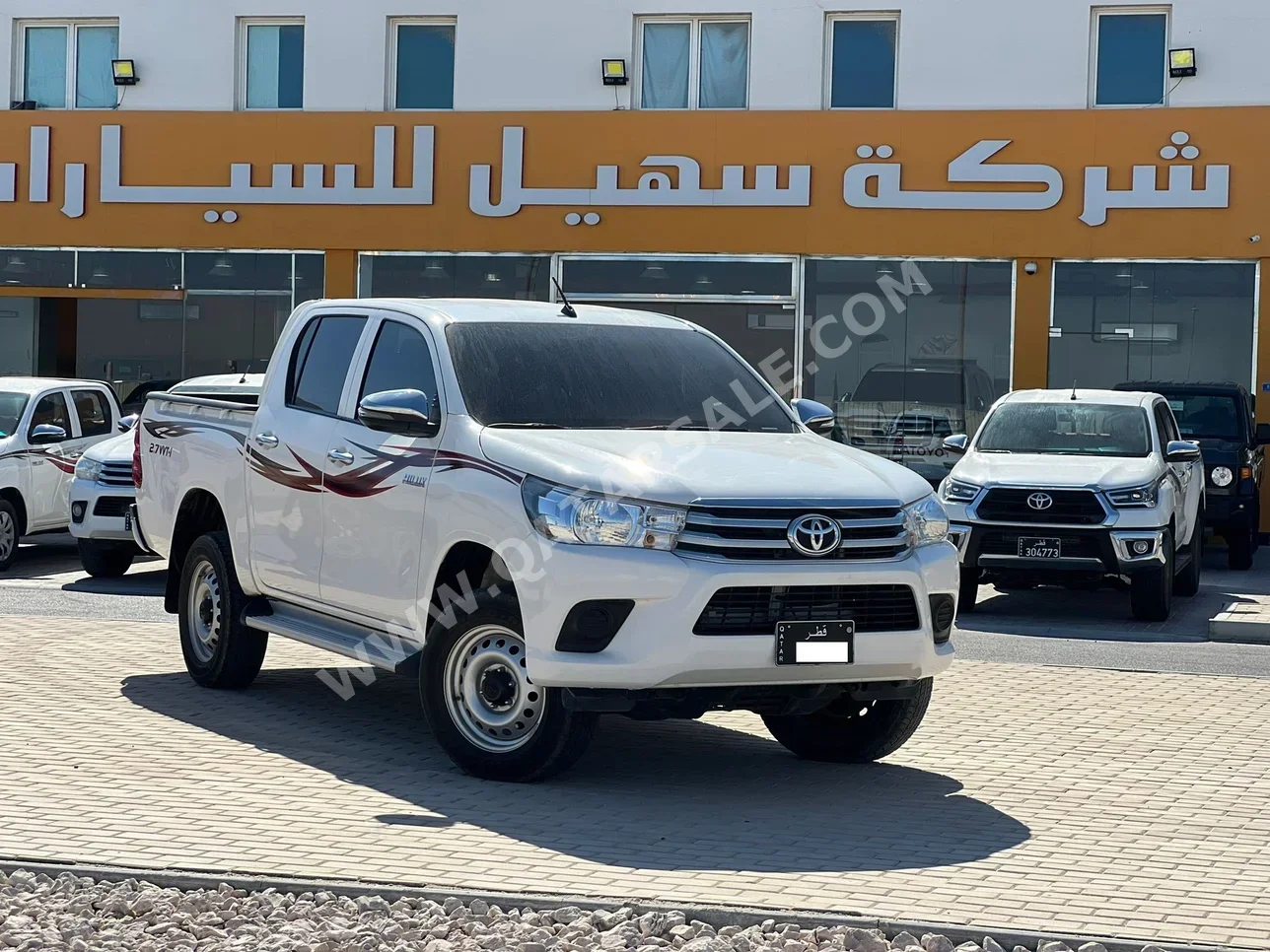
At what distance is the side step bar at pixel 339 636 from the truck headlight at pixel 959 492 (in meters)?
6.86

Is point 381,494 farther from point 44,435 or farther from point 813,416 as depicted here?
point 44,435

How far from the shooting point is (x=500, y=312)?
8.91m

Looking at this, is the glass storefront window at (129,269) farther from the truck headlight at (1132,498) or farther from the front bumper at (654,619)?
the front bumper at (654,619)

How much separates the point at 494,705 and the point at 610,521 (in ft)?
3.41

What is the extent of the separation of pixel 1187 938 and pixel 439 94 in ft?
66.3

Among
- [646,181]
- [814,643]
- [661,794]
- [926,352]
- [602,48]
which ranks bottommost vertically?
[661,794]

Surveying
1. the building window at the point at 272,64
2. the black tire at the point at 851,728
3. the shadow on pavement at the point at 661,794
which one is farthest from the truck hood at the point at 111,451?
the black tire at the point at 851,728

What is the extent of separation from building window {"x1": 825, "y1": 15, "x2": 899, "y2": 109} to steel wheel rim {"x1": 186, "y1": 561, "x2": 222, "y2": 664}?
14968 millimetres

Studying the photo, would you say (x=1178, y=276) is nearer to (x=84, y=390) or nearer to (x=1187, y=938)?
(x=84, y=390)

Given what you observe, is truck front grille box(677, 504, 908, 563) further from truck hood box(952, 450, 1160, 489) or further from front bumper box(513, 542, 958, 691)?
truck hood box(952, 450, 1160, 489)

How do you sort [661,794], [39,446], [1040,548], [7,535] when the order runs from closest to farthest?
[661,794], [1040,548], [7,535], [39,446]

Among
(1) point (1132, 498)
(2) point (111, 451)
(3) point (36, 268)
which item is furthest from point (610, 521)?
(3) point (36, 268)

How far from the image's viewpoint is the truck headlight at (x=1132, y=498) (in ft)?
47.6

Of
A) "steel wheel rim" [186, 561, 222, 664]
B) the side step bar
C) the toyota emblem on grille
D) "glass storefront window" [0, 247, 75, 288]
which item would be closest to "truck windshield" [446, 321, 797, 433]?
the side step bar
